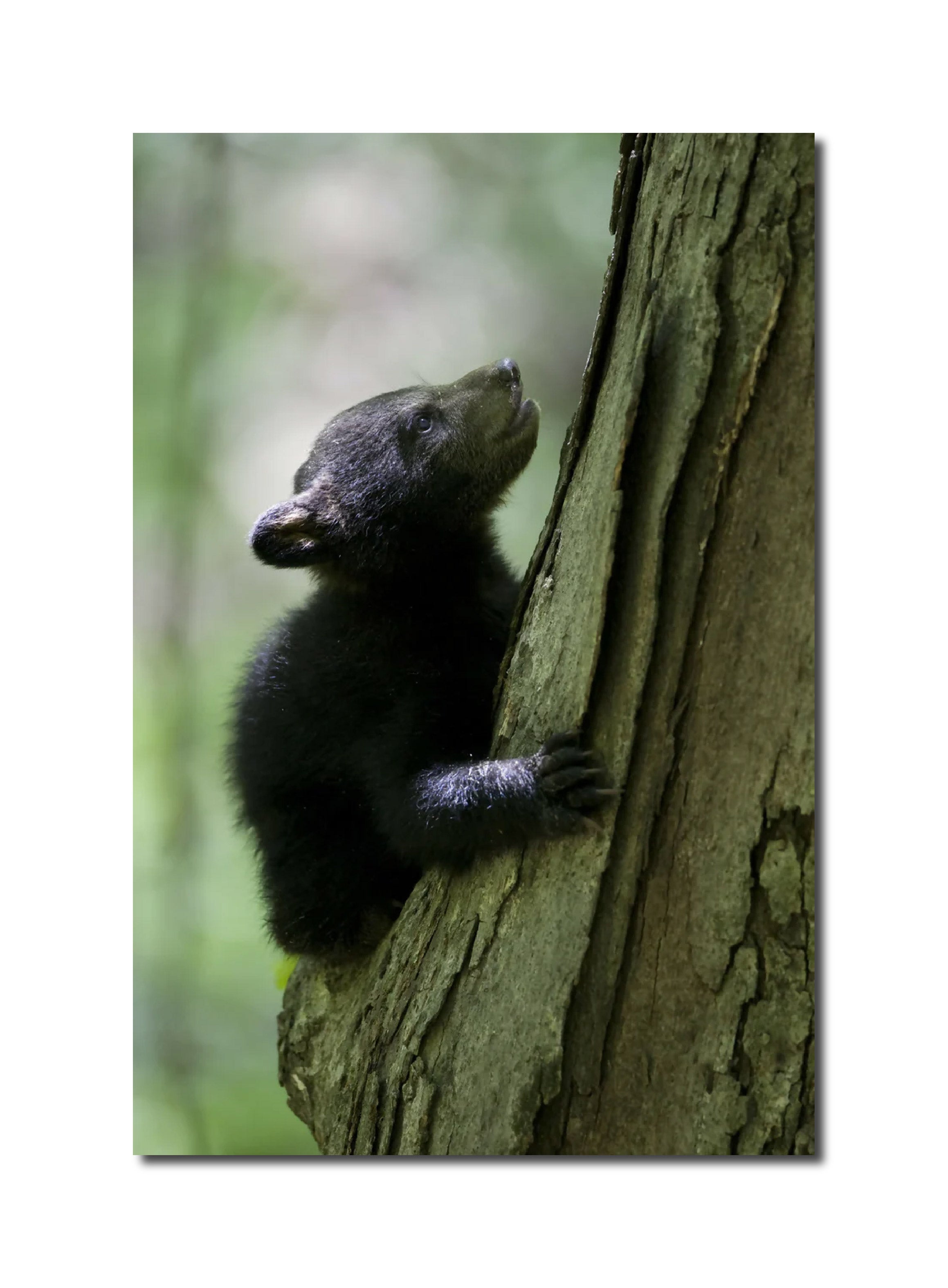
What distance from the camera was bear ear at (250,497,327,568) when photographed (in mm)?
3055

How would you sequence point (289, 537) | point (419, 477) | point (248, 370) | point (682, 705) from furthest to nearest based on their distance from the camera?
point (248, 370) < point (419, 477) < point (289, 537) < point (682, 705)

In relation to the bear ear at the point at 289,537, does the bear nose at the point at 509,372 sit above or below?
above

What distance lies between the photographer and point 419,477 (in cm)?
325

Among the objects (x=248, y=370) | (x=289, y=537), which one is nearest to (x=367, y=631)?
(x=289, y=537)

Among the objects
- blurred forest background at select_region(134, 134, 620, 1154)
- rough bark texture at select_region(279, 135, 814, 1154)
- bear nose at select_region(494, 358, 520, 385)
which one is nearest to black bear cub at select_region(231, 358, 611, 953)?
bear nose at select_region(494, 358, 520, 385)

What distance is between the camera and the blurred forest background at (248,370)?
10.4 feet

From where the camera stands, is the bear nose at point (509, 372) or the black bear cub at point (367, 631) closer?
the black bear cub at point (367, 631)

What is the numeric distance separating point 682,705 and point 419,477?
1251 mm

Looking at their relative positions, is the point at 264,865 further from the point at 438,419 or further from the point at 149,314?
the point at 149,314

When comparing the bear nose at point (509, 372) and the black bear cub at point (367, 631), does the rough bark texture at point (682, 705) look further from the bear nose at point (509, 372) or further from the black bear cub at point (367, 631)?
the bear nose at point (509, 372)

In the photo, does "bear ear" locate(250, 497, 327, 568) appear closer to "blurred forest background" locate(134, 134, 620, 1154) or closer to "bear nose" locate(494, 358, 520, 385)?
"blurred forest background" locate(134, 134, 620, 1154)

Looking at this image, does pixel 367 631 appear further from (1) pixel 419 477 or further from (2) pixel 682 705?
(2) pixel 682 705

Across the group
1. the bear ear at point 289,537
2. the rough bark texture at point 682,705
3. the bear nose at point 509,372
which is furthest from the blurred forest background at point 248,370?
the rough bark texture at point 682,705
